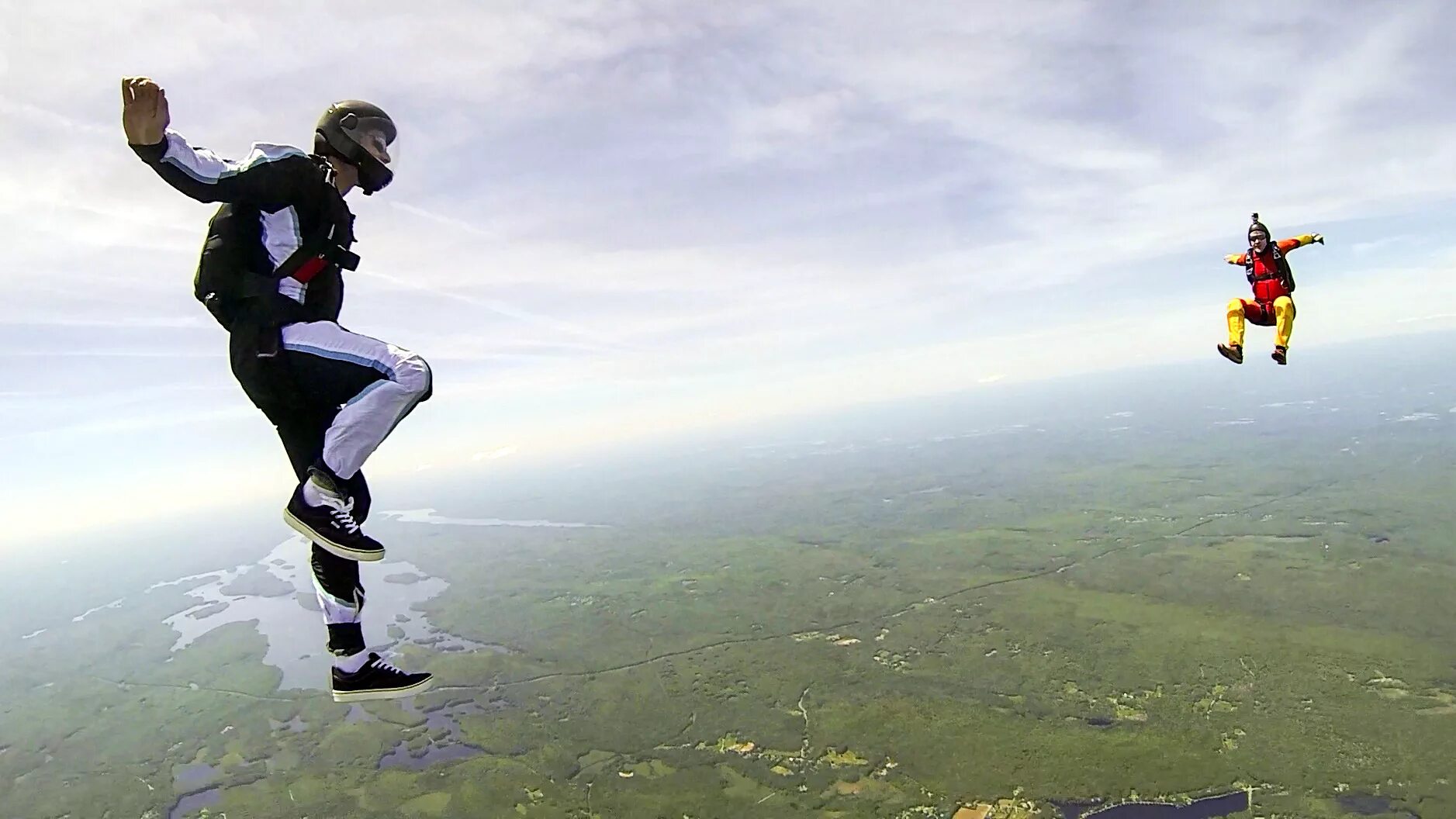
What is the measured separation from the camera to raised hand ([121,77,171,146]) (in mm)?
3055

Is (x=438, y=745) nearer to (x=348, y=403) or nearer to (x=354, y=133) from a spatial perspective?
(x=348, y=403)

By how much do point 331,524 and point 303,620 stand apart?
597 feet

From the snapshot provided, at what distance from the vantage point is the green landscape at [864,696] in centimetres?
6981

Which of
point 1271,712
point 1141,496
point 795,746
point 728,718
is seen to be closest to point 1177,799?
point 1271,712

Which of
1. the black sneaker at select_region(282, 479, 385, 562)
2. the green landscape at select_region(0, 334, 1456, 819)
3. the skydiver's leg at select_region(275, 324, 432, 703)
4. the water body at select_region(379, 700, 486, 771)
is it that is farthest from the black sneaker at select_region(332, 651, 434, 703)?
the water body at select_region(379, 700, 486, 771)

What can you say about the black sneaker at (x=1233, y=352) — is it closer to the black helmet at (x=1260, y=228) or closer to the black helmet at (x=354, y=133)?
the black helmet at (x=1260, y=228)

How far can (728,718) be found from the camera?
86188 mm

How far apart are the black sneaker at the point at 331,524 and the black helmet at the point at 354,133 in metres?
1.95

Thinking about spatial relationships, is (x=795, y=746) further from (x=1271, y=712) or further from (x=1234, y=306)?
(x=1234, y=306)

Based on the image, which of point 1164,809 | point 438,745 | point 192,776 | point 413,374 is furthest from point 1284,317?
point 192,776

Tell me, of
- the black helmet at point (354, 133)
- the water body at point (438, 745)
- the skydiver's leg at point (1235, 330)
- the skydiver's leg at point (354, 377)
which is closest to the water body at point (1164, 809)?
the water body at point (438, 745)

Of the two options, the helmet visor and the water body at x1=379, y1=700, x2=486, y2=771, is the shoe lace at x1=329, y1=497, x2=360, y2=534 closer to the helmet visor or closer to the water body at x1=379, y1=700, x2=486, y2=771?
the helmet visor

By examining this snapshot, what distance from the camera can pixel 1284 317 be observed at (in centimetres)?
949

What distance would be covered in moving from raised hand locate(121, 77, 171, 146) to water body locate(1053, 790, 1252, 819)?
81.1 metres
